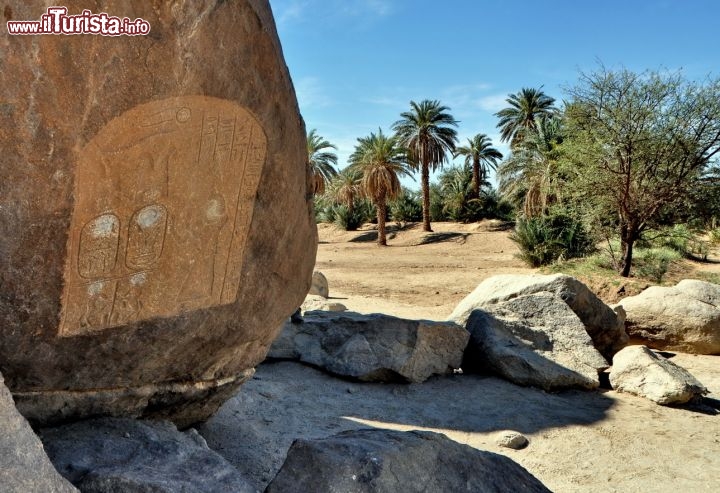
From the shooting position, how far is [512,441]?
4637mm

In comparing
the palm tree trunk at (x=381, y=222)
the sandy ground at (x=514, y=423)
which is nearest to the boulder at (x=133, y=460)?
the sandy ground at (x=514, y=423)

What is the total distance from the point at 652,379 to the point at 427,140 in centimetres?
2404

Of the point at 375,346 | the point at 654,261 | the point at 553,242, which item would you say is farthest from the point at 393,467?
the point at 553,242

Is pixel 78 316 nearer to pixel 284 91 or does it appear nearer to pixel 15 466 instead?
pixel 15 466

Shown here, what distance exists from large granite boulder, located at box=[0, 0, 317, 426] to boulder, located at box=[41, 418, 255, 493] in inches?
4.7

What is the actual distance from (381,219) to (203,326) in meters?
24.7

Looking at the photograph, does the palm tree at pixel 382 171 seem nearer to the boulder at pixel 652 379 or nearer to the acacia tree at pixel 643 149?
the acacia tree at pixel 643 149

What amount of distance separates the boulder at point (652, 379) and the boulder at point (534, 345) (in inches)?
8.9

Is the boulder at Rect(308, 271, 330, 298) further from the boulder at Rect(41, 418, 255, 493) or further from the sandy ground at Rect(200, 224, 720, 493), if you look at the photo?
the boulder at Rect(41, 418, 255, 493)

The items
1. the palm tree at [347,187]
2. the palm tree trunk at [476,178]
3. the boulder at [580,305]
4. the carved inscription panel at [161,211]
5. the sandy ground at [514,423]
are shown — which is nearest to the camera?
the carved inscription panel at [161,211]

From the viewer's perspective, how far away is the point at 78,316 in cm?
247

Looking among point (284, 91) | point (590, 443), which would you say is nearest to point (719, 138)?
point (590, 443)

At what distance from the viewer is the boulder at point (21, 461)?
1.73 m

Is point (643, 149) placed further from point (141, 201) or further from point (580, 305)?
point (141, 201)
